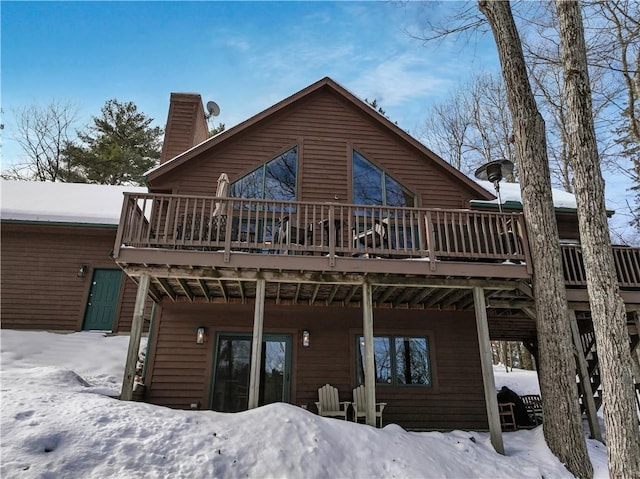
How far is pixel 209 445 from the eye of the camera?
4.52 metres

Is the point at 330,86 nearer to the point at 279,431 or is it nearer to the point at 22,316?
the point at 279,431

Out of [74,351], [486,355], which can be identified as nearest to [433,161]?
[486,355]

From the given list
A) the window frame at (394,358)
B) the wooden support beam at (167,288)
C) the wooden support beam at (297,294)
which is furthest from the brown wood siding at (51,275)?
the window frame at (394,358)

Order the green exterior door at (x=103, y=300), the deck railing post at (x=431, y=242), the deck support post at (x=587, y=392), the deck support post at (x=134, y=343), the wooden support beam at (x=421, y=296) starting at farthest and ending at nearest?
the green exterior door at (x=103, y=300) → the wooden support beam at (x=421, y=296) → the deck support post at (x=587, y=392) → the deck railing post at (x=431, y=242) → the deck support post at (x=134, y=343)

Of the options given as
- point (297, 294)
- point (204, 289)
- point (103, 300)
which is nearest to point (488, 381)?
point (297, 294)

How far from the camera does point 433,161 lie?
10000 mm

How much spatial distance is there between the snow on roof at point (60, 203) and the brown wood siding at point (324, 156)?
197 centimetres

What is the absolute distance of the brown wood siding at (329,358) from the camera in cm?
810

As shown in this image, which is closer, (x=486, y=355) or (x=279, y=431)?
(x=279, y=431)

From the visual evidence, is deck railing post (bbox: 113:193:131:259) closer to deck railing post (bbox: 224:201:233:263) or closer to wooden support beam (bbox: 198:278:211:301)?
wooden support beam (bbox: 198:278:211:301)

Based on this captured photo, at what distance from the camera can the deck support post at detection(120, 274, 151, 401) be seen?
599 centimetres

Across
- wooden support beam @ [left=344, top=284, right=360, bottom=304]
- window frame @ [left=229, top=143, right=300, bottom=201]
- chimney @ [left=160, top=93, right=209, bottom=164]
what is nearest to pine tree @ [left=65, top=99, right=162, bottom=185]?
chimney @ [left=160, top=93, right=209, bottom=164]

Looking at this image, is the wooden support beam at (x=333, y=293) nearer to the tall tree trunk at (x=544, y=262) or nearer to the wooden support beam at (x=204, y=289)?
the wooden support beam at (x=204, y=289)

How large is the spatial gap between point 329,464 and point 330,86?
865 cm
